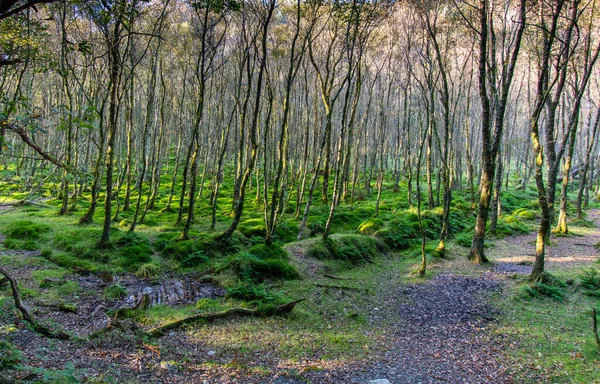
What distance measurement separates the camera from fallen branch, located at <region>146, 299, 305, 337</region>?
6100mm

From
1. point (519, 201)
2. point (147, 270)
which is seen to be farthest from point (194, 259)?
point (519, 201)

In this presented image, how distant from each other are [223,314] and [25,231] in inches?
349

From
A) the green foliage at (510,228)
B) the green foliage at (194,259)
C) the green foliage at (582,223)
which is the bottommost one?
the green foliage at (194,259)

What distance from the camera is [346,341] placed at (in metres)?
6.21

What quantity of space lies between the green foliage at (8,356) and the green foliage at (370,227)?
1159 cm

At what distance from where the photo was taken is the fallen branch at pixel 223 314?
6100 millimetres

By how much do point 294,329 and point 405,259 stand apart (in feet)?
22.0

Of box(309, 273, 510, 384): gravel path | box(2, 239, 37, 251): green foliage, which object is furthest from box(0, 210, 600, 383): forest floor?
box(2, 239, 37, 251): green foliage

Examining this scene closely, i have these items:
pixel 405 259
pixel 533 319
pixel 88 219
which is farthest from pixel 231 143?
pixel 533 319

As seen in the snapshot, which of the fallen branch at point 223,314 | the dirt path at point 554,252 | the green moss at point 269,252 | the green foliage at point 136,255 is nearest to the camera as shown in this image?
the fallen branch at point 223,314

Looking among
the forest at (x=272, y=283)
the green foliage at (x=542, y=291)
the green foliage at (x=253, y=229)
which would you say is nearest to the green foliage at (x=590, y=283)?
the forest at (x=272, y=283)

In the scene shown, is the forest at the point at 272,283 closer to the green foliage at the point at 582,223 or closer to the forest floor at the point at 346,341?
the forest floor at the point at 346,341

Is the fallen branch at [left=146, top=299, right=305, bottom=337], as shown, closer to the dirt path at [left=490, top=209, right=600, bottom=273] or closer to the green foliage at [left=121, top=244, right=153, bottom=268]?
the green foliage at [left=121, top=244, right=153, bottom=268]

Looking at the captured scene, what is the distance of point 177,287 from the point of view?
8383 millimetres
